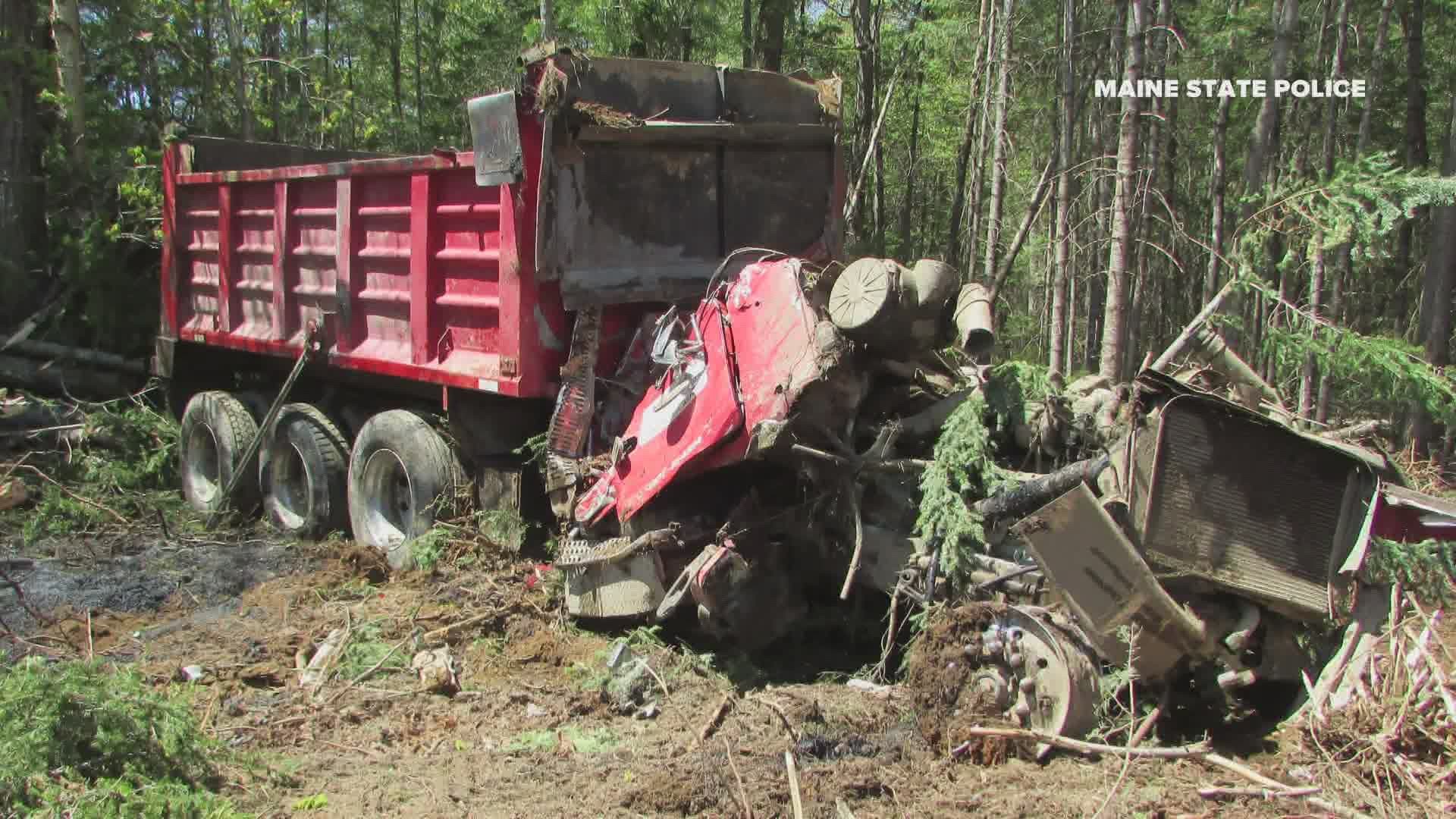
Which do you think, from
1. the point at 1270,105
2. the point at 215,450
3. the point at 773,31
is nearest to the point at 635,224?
the point at 215,450

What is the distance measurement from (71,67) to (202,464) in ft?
14.0

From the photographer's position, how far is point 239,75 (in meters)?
13.9

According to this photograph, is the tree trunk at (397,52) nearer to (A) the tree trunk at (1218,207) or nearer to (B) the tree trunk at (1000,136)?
(B) the tree trunk at (1000,136)

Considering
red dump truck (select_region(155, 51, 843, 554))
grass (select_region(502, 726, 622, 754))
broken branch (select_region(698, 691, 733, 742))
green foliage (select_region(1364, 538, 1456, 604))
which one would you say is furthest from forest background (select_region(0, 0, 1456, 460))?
grass (select_region(502, 726, 622, 754))

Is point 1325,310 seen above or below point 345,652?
above

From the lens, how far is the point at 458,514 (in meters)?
6.92

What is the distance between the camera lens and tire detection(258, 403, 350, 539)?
7898 mm

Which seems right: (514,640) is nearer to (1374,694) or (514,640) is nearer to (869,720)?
(869,720)

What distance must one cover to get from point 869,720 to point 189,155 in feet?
24.8

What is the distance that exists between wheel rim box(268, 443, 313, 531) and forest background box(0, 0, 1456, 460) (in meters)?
3.14

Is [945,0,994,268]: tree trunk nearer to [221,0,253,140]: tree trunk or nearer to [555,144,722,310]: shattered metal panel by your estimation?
[555,144,722,310]: shattered metal panel

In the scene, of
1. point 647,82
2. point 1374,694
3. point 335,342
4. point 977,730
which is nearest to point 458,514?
point 335,342

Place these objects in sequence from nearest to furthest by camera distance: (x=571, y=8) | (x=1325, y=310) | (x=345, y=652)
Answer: (x=345, y=652)
(x=1325, y=310)
(x=571, y=8)

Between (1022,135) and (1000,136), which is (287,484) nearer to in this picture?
(1000,136)
